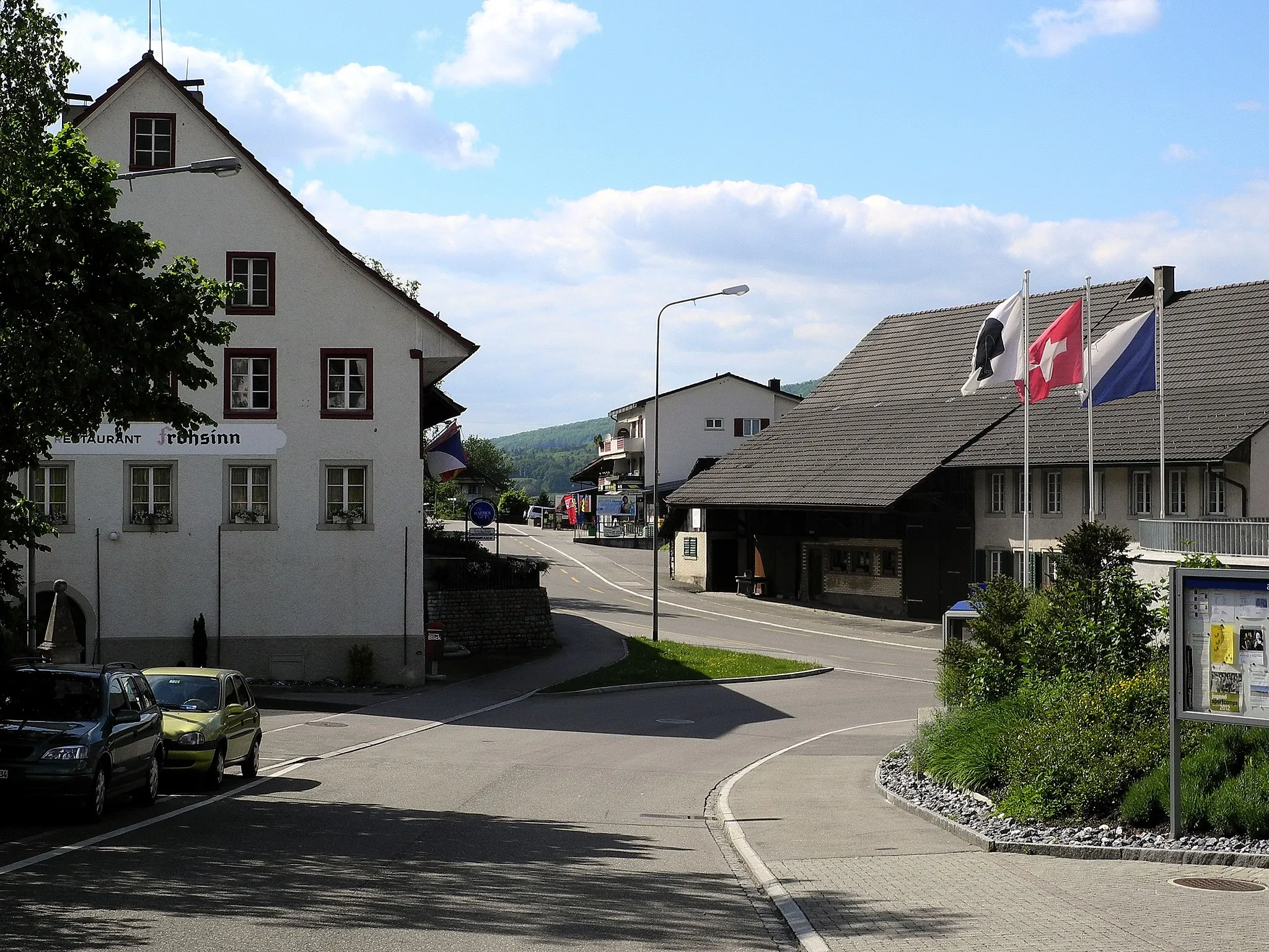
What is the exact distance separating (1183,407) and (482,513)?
79.7ft

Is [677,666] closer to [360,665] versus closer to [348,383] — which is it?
[360,665]

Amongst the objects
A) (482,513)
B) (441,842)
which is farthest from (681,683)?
(441,842)

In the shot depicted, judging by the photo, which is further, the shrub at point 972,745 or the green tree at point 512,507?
the green tree at point 512,507

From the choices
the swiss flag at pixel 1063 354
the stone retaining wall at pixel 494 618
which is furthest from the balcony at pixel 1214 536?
the stone retaining wall at pixel 494 618

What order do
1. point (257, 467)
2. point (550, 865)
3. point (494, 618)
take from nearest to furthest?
point (550, 865), point (257, 467), point (494, 618)

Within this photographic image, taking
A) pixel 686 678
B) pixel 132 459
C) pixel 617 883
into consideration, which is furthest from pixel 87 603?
pixel 617 883

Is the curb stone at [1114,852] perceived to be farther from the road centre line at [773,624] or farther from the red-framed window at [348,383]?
the road centre line at [773,624]

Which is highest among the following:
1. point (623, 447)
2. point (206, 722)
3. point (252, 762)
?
point (623, 447)

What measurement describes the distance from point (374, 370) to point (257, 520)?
488 centimetres

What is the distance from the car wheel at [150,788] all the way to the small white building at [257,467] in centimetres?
1878

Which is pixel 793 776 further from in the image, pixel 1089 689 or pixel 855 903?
pixel 855 903

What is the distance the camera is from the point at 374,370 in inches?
1417

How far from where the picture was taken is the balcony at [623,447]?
106750mm

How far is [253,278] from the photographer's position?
35.9 m
